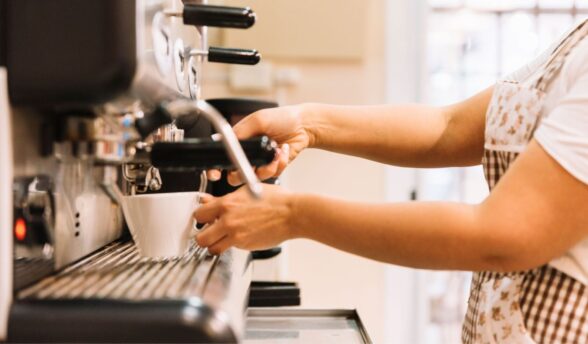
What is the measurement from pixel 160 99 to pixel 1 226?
184mm

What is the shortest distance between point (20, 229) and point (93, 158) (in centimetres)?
9

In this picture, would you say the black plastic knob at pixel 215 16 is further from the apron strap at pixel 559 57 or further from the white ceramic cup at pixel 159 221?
the apron strap at pixel 559 57

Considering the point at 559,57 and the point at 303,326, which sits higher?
the point at 559,57

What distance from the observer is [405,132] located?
0.93 meters

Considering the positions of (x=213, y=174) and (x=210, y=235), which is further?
(x=213, y=174)

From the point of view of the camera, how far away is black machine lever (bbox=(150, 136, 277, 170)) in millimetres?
547

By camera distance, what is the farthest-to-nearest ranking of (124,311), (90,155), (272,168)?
(272,168) < (90,155) < (124,311)

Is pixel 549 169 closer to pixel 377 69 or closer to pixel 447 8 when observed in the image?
pixel 377 69

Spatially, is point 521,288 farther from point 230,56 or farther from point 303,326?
point 230,56

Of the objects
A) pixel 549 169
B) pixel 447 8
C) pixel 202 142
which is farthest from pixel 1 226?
pixel 447 8

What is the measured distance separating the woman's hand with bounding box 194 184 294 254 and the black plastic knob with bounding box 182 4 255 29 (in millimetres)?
170

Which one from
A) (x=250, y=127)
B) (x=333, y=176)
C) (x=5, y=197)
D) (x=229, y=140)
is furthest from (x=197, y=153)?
(x=333, y=176)

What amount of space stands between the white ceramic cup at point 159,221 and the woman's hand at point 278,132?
0.11 metres

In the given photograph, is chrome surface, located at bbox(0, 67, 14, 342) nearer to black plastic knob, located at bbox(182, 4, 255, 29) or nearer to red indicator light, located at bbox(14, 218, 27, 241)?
red indicator light, located at bbox(14, 218, 27, 241)
